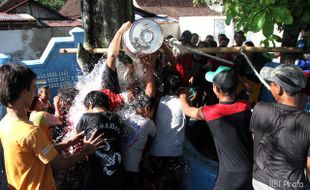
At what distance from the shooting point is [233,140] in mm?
2809

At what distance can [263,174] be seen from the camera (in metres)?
2.61

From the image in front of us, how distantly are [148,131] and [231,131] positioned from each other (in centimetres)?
95

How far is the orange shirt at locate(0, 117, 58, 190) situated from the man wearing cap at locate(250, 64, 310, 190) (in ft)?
5.05

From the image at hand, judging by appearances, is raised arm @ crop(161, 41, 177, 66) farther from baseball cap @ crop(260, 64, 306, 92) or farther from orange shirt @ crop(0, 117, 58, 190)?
orange shirt @ crop(0, 117, 58, 190)

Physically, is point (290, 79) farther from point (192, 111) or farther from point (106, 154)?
point (106, 154)

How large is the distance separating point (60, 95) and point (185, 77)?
1.74 m

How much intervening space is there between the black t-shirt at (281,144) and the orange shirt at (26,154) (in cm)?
153

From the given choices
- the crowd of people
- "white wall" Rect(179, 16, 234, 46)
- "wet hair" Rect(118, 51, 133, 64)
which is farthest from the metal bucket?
"white wall" Rect(179, 16, 234, 46)

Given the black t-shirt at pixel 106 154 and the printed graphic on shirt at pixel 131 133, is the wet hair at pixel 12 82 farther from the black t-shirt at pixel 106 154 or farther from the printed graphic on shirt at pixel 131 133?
the printed graphic on shirt at pixel 131 133

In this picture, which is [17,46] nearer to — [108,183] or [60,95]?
[60,95]

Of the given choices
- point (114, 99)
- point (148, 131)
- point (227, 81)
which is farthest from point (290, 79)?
point (114, 99)

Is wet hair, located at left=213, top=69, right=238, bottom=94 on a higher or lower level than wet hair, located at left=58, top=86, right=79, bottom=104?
higher

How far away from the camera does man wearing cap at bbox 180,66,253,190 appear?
9.12ft

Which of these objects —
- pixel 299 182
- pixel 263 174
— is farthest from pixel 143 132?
pixel 299 182
